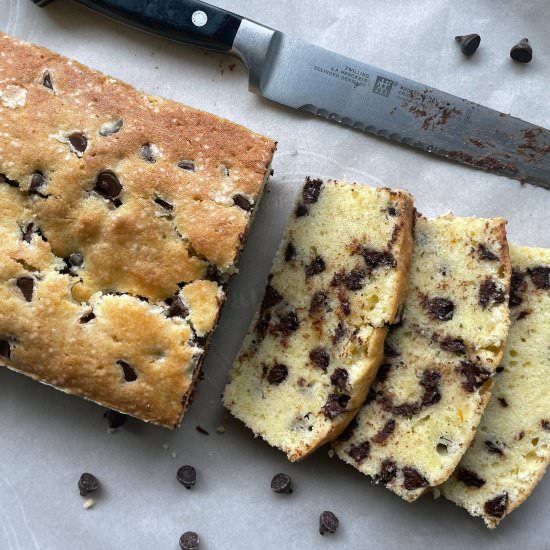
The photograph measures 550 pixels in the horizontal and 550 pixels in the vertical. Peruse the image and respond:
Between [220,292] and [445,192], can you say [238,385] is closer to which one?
[220,292]

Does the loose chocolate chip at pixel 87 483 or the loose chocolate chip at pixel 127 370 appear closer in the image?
the loose chocolate chip at pixel 127 370

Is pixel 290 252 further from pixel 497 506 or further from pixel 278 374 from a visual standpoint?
pixel 497 506

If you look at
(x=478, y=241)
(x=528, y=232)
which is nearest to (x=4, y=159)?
(x=478, y=241)

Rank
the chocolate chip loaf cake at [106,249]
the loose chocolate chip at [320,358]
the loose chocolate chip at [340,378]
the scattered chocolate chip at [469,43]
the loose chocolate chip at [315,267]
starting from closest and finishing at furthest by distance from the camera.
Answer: the chocolate chip loaf cake at [106,249]
the loose chocolate chip at [340,378]
the loose chocolate chip at [320,358]
the loose chocolate chip at [315,267]
the scattered chocolate chip at [469,43]

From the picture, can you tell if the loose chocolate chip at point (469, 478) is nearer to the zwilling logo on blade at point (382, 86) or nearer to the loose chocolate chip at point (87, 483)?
the loose chocolate chip at point (87, 483)

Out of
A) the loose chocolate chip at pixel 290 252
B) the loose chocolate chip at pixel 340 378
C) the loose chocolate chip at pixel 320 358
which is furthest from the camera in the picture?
the loose chocolate chip at pixel 290 252

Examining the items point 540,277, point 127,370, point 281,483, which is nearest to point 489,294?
point 540,277

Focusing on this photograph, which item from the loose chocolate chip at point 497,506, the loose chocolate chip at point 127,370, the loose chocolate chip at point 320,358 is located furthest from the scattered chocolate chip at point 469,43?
the loose chocolate chip at point 127,370
